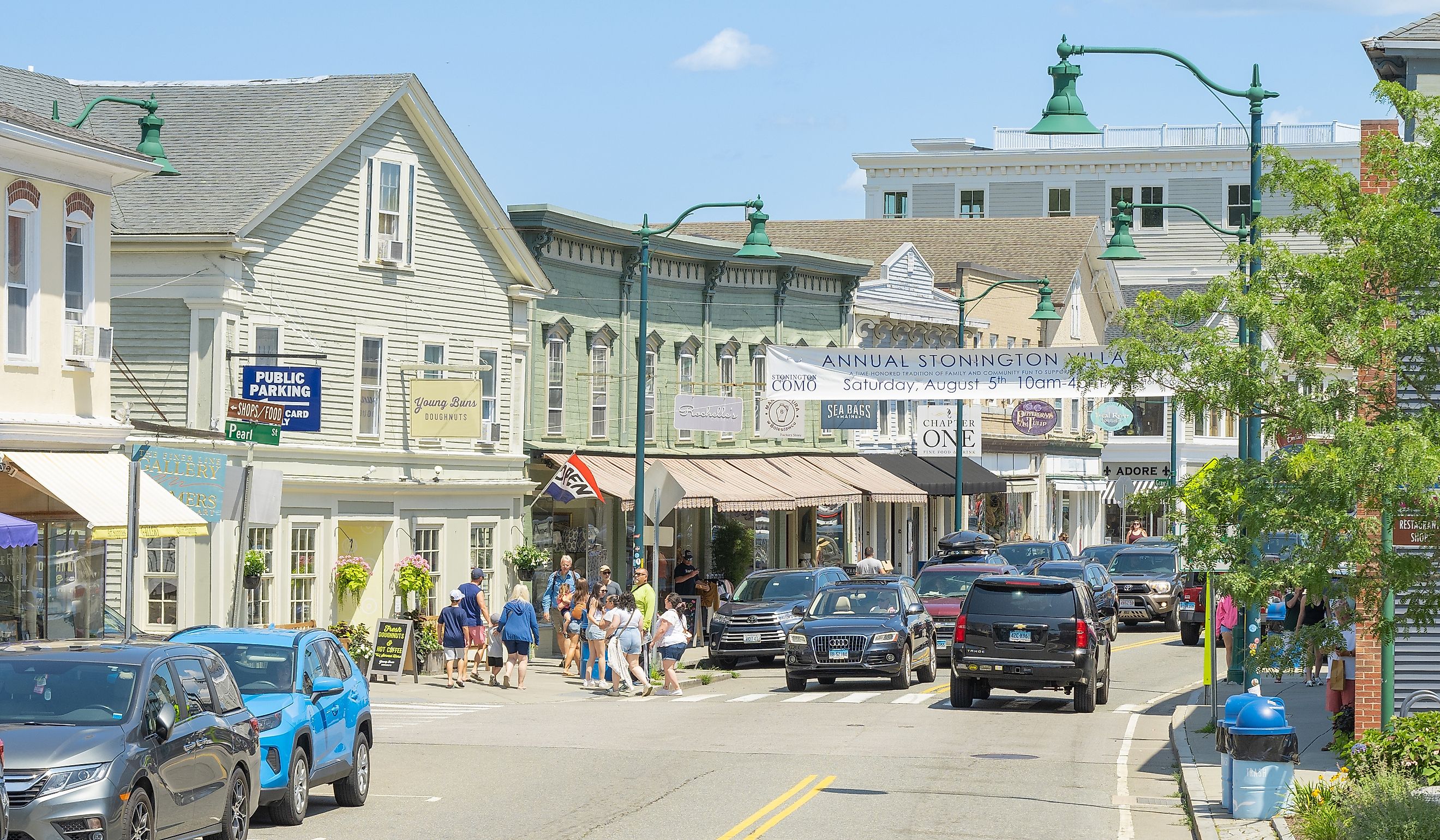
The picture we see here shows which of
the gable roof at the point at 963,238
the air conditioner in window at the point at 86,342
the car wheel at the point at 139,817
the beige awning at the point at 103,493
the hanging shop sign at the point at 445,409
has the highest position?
the gable roof at the point at 963,238

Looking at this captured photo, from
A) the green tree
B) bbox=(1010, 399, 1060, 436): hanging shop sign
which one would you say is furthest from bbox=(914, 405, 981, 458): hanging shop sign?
the green tree

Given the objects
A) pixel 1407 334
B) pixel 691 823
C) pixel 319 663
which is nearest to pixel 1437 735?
pixel 1407 334

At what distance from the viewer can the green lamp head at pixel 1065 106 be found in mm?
19406

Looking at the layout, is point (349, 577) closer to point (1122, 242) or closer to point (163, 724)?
point (1122, 242)

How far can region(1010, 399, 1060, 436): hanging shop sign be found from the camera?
168 ft

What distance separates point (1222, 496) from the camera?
15141mm

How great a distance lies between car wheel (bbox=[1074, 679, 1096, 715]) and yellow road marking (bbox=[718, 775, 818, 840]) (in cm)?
797

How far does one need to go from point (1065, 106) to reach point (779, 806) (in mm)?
8212

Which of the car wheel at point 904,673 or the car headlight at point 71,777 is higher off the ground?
the car headlight at point 71,777

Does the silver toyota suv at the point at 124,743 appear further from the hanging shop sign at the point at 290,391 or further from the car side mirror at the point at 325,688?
the hanging shop sign at the point at 290,391

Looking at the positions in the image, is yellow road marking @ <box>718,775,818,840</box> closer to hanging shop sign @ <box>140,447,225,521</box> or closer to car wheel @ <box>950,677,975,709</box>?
car wheel @ <box>950,677,975,709</box>

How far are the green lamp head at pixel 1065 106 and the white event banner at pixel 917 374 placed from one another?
1138 cm

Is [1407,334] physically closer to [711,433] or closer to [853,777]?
[853,777]

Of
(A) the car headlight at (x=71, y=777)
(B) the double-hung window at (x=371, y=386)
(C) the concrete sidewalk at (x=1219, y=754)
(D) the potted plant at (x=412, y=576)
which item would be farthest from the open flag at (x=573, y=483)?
(A) the car headlight at (x=71, y=777)
